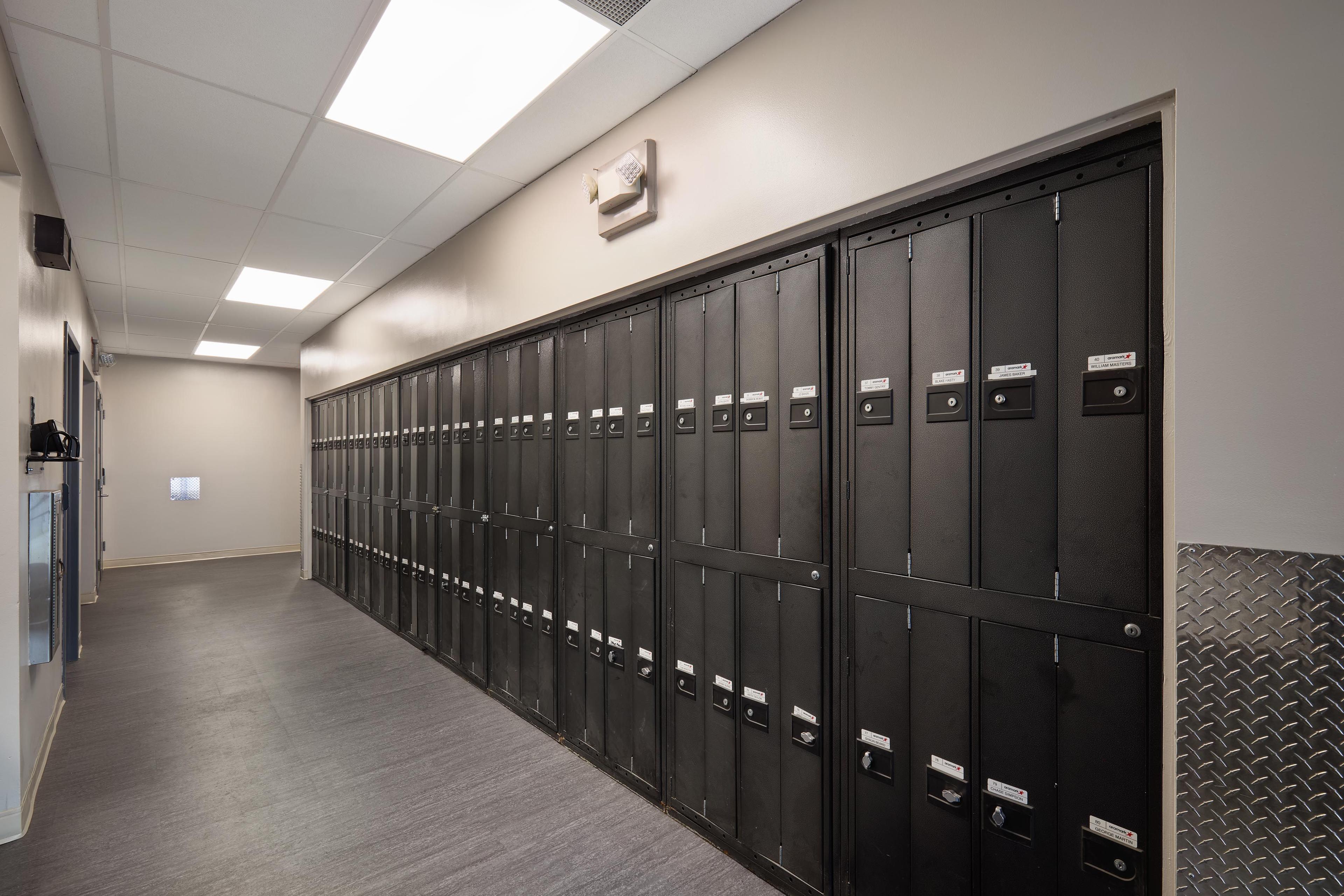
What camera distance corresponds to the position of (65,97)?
228cm

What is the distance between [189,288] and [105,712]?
10.6ft

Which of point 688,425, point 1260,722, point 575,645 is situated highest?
point 688,425

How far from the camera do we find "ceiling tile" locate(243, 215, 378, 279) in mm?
3611

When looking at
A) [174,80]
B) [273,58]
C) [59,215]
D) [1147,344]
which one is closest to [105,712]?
[59,215]

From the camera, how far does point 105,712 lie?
10.8 ft

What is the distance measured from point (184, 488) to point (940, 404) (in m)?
9.96

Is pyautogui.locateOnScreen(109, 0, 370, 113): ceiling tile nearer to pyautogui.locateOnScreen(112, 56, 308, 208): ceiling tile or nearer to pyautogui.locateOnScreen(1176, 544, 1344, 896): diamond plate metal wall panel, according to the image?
pyautogui.locateOnScreen(112, 56, 308, 208): ceiling tile

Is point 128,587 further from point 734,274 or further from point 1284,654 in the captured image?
point 1284,654

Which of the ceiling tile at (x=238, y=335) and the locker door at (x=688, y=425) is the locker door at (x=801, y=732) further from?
the ceiling tile at (x=238, y=335)

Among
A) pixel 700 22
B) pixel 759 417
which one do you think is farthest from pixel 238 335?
pixel 759 417

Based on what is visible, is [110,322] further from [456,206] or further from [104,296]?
[456,206]

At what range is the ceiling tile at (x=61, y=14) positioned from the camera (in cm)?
180

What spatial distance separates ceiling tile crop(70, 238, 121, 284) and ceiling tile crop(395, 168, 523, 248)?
194cm

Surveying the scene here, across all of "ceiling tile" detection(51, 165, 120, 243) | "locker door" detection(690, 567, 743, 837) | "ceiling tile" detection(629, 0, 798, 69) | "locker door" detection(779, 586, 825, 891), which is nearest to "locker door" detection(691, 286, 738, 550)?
"locker door" detection(690, 567, 743, 837)
